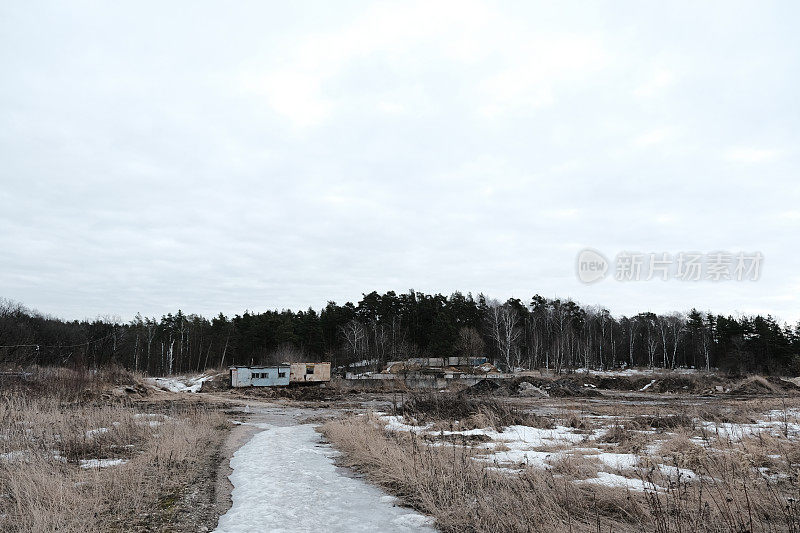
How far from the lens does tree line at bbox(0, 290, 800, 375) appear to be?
236 feet

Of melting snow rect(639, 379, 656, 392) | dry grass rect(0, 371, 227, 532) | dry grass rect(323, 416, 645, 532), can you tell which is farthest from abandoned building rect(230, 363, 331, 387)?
dry grass rect(323, 416, 645, 532)

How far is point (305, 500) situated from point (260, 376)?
150 feet

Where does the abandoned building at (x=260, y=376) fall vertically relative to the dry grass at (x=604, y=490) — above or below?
below

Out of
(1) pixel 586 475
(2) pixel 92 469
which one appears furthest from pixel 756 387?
(2) pixel 92 469

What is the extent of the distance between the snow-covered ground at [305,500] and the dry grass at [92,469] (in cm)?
94

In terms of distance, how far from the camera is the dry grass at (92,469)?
6.16m

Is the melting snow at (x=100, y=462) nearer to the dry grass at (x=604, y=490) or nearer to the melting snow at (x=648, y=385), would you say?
the dry grass at (x=604, y=490)

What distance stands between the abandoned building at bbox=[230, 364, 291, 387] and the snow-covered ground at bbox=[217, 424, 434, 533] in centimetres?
3996

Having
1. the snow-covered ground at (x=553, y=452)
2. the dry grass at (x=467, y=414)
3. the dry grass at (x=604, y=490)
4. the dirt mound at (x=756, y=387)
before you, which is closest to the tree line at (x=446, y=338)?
the dirt mound at (x=756, y=387)

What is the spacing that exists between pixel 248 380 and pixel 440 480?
1826 inches

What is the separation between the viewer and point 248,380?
50.3m

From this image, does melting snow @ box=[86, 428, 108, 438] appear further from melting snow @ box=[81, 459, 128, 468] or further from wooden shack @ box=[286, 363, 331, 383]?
wooden shack @ box=[286, 363, 331, 383]

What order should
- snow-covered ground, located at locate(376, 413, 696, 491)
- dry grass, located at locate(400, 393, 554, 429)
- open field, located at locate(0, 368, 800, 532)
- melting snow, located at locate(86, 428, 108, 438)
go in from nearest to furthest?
1. open field, located at locate(0, 368, 800, 532)
2. snow-covered ground, located at locate(376, 413, 696, 491)
3. melting snow, located at locate(86, 428, 108, 438)
4. dry grass, located at locate(400, 393, 554, 429)

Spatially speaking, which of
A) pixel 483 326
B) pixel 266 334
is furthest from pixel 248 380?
pixel 483 326
